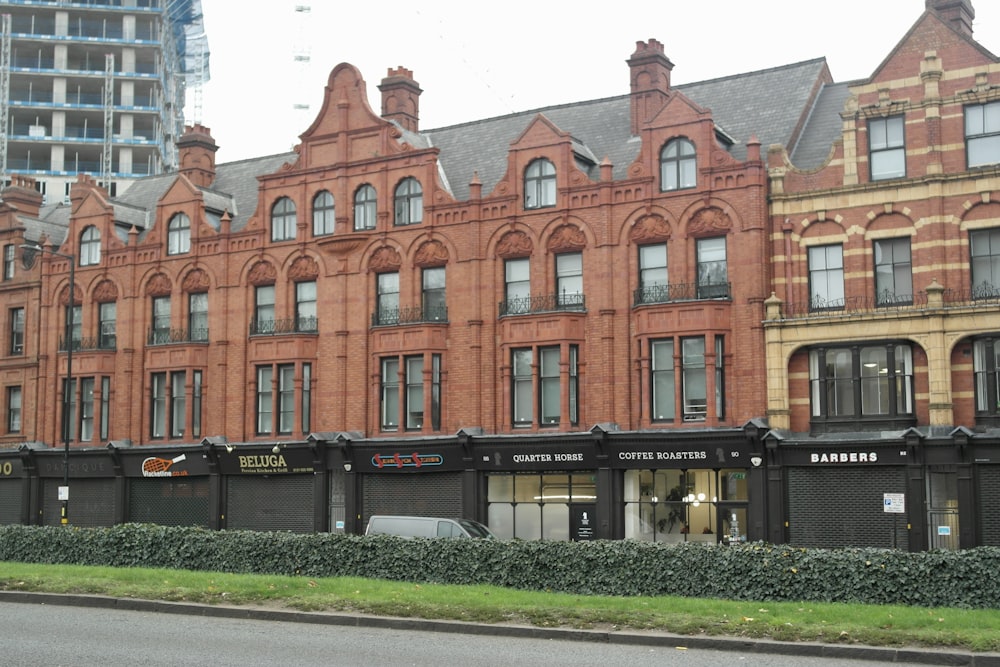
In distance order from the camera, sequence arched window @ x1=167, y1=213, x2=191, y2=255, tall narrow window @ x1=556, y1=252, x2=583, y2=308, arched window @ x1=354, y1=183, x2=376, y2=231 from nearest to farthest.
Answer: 1. tall narrow window @ x1=556, y1=252, x2=583, y2=308
2. arched window @ x1=354, y1=183, x2=376, y2=231
3. arched window @ x1=167, y1=213, x2=191, y2=255

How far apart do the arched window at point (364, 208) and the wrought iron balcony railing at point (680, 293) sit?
35.5ft

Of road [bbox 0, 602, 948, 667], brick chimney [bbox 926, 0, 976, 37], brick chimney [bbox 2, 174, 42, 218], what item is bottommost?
road [bbox 0, 602, 948, 667]

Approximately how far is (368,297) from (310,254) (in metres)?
3.10

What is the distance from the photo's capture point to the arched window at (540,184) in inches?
1564

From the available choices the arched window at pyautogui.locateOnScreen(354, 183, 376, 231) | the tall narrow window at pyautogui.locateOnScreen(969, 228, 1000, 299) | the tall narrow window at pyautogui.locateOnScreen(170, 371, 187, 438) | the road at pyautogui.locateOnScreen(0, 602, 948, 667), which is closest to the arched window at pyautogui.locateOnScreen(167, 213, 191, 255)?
the tall narrow window at pyautogui.locateOnScreen(170, 371, 187, 438)

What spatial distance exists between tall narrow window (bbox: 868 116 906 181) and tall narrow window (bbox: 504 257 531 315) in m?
11.5

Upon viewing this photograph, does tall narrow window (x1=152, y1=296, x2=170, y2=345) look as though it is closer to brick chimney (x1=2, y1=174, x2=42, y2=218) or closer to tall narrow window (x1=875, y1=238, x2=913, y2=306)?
brick chimney (x1=2, y1=174, x2=42, y2=218)

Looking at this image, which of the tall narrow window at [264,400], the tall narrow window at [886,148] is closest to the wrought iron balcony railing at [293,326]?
the tall narrow window at [264,400]

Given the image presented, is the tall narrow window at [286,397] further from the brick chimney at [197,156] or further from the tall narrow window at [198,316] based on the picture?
the brick chimney at [197,156]

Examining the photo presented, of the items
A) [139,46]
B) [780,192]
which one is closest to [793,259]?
→ [780,192]

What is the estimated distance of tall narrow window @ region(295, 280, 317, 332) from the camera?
44.2 meters

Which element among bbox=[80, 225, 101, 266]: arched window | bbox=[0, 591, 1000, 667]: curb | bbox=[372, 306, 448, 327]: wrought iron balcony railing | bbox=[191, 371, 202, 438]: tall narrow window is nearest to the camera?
bbox=[0, 591, 1000, 667]: curb

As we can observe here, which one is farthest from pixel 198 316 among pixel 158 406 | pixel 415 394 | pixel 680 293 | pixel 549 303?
pixel 680 293

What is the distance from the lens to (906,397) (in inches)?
1328
